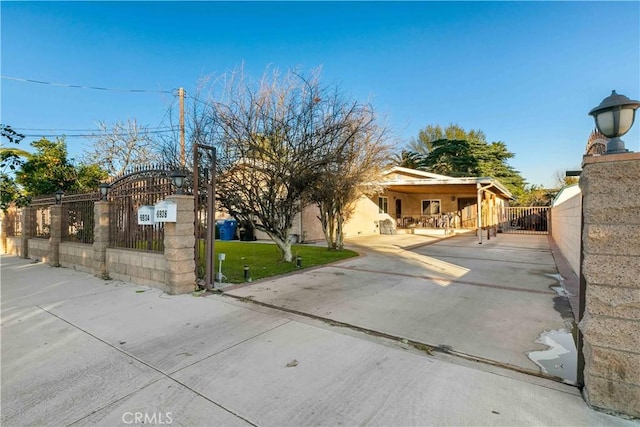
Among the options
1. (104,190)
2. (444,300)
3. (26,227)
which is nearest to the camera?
(444,300)

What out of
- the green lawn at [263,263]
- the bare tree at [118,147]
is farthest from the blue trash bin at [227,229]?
the bare tree at [118,147]

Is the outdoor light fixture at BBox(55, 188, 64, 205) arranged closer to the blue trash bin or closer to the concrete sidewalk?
the concrete sidewalk

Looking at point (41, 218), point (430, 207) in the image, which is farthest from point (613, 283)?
point (430, 207)

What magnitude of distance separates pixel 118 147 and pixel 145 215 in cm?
1746

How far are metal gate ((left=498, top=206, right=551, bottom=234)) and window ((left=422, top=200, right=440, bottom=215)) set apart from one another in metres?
4.37

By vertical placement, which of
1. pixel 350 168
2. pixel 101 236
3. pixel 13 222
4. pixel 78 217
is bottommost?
pixel 101 236

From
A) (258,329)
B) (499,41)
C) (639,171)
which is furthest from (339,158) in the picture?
(499,41)

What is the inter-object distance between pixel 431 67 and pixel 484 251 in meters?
9.21

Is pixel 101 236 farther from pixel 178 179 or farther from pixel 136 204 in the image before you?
pixel 178 179

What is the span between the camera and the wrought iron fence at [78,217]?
819 cm

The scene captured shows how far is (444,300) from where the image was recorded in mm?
5234

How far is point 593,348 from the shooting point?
7.42ft

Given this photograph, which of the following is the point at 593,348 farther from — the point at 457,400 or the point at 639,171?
the point at 639,171

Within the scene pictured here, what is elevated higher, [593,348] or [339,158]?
[339,158]
